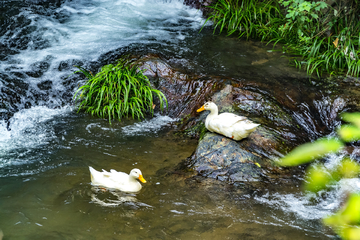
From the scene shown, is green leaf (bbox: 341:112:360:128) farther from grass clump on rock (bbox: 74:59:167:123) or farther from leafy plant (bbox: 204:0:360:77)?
leafy plant (bbox: 204:0:360:77)

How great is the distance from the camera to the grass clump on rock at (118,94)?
5.42 metres

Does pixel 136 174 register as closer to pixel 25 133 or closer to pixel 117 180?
pixel 117 180

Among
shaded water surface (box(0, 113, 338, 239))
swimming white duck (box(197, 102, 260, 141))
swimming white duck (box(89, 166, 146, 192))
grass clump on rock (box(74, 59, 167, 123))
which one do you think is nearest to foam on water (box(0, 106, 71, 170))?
shaded water surface (box(0, 113, 338, 239))

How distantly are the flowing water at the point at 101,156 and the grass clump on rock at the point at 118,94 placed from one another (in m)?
0.24

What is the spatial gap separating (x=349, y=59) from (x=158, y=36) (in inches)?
169

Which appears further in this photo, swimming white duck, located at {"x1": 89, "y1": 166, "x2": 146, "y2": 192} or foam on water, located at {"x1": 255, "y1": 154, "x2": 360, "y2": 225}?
swimming white duck, located at {"x1": 89, "y1": 166, "x2": 146, "y2": 192}

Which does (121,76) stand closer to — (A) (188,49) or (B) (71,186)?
(A) (188,49)

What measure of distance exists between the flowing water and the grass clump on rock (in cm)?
24

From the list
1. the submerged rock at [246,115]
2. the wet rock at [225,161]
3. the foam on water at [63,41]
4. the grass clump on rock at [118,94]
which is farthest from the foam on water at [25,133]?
the wet rock at [225,161]

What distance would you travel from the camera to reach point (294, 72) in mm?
6047

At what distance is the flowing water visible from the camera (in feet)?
10.3

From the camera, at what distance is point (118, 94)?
5520mm

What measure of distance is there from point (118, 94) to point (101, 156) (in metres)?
1.49

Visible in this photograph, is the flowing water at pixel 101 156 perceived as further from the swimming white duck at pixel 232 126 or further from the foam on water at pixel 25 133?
the swimming white duck at pixel 232 126
